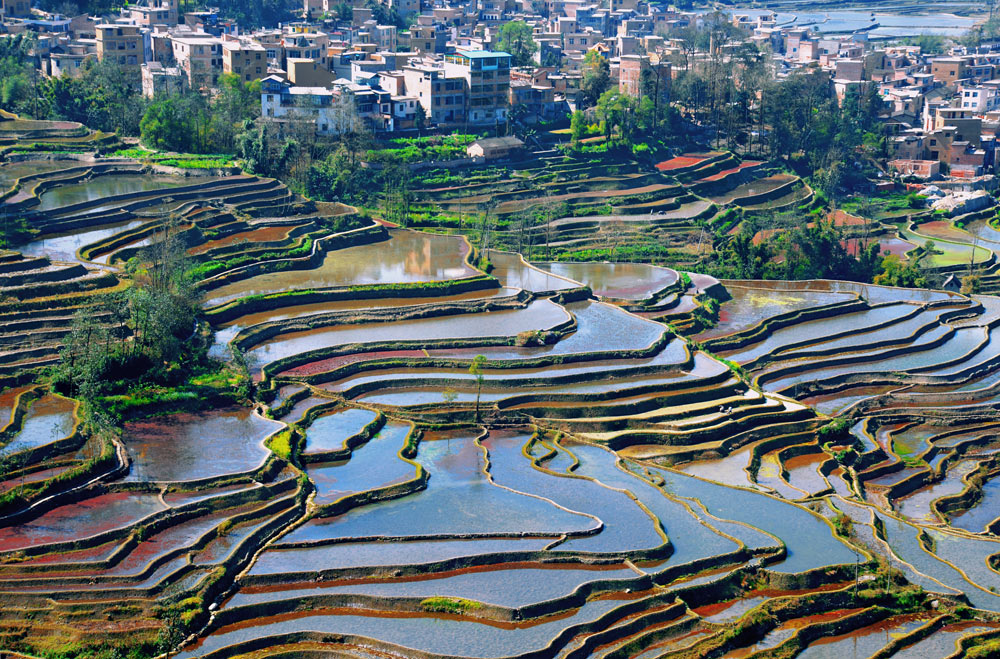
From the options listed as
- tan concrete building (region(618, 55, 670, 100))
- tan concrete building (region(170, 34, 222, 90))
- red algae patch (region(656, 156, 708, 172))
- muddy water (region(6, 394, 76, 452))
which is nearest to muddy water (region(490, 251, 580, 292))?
red algae patch (region(656, 156, 708, 172))

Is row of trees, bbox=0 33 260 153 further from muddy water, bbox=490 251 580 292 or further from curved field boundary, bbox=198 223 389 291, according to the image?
muddy water, bbox=490 251 580 292

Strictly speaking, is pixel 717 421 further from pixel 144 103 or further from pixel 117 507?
pixel 144 103

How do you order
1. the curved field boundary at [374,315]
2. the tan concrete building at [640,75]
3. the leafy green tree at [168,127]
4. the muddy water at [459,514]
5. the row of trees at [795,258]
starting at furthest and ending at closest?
the tan concrete building at [640,75]
the leafy green tree at [168,127]
the row of trees at [795,258]
the curved field boundary at [374,315]
the muddy water at [459,514]

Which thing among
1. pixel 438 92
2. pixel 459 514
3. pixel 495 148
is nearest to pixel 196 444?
pixel 459 514

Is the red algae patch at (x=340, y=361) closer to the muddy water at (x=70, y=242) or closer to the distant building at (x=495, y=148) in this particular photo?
the muddy water at (x=70, y=242)

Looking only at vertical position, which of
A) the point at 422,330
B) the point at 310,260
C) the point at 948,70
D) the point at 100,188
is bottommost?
the point at 422,330

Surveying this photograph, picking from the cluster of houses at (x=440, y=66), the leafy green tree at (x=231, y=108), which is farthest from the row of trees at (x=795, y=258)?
the leafy green tree at (x=231, y=108)

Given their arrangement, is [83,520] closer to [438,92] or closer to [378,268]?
[378,268]
